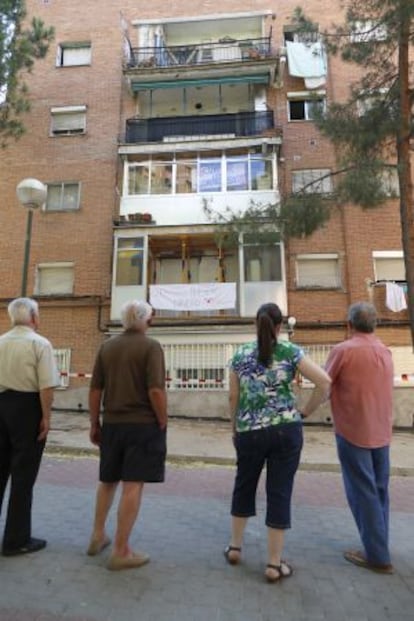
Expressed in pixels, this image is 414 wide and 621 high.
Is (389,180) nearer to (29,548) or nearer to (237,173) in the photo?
(237,173)

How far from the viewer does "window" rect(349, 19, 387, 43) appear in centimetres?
1059

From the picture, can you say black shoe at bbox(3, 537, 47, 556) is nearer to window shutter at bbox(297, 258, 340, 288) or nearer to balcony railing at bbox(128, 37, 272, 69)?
window shutter at bbox(297, 258, 340, 288)

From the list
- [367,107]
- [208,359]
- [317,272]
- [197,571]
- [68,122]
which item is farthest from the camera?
[68,122]

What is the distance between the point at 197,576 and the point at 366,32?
1184 centimetres

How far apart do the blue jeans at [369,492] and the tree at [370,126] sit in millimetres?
7952

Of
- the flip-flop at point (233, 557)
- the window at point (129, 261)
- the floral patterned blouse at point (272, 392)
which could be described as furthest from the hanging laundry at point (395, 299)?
the flip-flop at point (233, 557)

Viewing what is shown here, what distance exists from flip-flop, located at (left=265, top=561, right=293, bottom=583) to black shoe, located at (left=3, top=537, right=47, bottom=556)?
171 cm

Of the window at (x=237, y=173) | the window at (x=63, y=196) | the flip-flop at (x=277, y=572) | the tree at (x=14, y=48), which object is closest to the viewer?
the flip-flop at (x=277, y=572)

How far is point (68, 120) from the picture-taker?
19188 mm

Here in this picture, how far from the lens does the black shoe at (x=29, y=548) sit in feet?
11.4

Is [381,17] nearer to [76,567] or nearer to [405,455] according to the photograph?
[405,455]

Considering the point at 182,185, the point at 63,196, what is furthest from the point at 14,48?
the point at 182,185

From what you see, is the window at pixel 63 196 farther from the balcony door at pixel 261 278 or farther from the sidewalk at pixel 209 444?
the sidewalk at pixel 209 444

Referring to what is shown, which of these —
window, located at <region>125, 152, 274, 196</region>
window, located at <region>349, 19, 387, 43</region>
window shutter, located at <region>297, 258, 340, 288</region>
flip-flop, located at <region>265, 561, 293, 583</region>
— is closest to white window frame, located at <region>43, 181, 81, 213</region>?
window, located at <region>125, 152, 274, 196</region>
